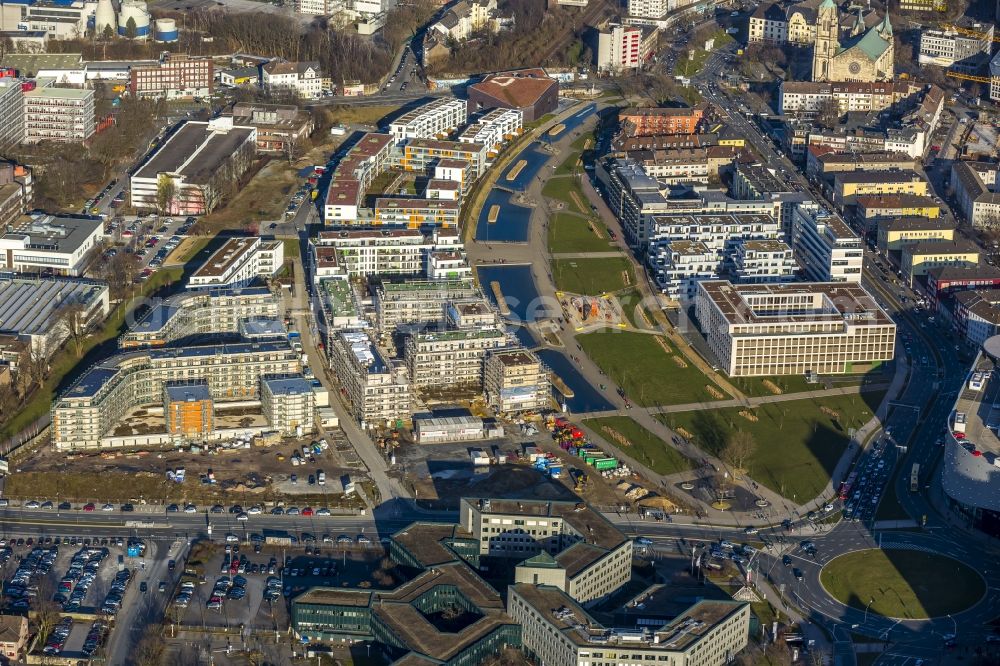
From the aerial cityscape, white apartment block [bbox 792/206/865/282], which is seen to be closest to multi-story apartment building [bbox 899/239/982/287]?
the aerial cityscape

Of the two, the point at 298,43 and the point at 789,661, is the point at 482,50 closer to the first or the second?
the point at 298,43

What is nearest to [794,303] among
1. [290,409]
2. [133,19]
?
[290,409]

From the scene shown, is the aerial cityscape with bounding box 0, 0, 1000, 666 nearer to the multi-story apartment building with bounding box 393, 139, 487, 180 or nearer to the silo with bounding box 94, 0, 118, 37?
the silo with bounding box 94, 0, 118, 37

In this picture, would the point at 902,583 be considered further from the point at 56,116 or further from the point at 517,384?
the point at 56,116

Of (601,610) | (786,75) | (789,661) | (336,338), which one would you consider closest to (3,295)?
(336,338)

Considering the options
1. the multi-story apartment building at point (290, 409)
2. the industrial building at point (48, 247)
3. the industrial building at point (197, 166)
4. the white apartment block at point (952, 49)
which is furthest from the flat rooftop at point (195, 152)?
the white apartment block at point (952, 49)
